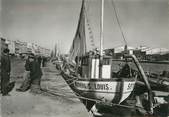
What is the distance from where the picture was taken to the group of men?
1851mm

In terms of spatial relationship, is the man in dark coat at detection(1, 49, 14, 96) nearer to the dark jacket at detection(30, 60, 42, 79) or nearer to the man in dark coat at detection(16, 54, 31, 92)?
the man in dark coat at detection(16, 54, 31, 92)

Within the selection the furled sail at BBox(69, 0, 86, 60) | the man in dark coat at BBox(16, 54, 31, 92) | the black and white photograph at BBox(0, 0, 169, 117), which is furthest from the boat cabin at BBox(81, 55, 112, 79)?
the man in dark coat at BBox(16, 54, 31, 92)

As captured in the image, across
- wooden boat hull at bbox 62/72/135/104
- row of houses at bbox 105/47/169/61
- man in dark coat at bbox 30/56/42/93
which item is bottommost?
wooden boat hull at bbox 62/72/135/104

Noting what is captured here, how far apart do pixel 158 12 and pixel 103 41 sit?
0.73 m

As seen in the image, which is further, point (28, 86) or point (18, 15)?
point (28, 86)

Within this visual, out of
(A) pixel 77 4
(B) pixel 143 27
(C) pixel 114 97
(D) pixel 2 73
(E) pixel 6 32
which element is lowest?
(C) pixel 114 97

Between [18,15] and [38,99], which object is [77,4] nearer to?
[18,15]

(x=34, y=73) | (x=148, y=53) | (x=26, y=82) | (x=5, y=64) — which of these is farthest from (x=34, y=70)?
(x=148, y=53)

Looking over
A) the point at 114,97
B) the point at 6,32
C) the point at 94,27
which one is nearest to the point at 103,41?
the point at 94,27

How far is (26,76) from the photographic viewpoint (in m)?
2.20

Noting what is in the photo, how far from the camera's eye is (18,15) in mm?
1794

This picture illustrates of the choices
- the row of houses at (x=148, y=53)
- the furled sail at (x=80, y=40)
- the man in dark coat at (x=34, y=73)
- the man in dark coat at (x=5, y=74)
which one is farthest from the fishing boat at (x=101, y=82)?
the man in dark coat at (x=5, y=74)

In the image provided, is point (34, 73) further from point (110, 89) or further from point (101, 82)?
point (110, 89)

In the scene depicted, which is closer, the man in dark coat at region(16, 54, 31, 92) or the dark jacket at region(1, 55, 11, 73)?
the dark jacket at region(1, 55, 11, 73)
